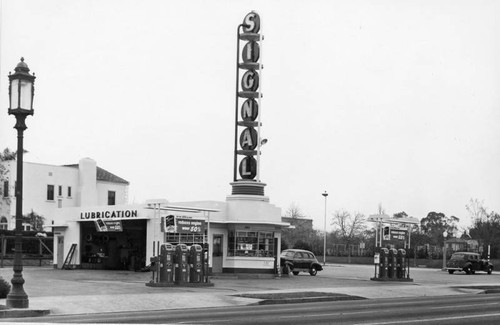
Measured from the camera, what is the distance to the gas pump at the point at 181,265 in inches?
1210

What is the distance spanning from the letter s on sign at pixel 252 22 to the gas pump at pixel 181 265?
16923mm

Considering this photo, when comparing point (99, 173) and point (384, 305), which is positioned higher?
point (99, 173)

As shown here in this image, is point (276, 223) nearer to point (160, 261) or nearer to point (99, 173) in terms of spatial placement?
point (160, 261)

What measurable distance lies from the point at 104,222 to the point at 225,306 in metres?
22.4

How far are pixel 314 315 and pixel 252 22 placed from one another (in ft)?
90.0

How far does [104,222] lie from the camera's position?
4397 cm

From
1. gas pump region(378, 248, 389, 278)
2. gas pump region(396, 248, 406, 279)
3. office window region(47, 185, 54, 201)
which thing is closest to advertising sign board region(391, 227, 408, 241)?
gas pump region(396, 248, 406, 279)

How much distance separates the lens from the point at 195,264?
3119 cm

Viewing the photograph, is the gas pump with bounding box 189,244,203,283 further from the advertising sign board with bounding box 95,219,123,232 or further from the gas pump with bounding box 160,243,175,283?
the advertising sign board with bounding box 95,219,123,232

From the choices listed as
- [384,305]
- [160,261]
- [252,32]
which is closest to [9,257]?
[252,32]

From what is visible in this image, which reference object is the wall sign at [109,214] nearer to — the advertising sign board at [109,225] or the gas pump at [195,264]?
the advertising sign board at [109,225]

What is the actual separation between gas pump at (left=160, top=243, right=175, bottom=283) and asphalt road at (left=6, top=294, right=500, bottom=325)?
833cm

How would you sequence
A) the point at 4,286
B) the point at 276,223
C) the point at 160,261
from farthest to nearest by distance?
the point at 276,223
the point at 160,261
the point at 4,286

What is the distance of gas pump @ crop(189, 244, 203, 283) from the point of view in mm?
31156
